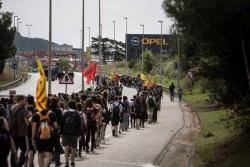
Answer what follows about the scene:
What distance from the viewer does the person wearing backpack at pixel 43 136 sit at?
1590 cm

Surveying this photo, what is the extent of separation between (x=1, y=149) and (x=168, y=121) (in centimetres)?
2907

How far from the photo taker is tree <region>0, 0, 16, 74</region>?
7500 cm

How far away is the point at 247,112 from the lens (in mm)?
24594

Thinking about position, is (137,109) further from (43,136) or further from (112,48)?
(112,48)

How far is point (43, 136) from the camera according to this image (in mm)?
15883

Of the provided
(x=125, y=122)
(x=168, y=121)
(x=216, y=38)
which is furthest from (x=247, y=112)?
(x=168, y=121)

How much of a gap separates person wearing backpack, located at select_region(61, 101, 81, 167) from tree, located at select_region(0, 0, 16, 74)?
186ft

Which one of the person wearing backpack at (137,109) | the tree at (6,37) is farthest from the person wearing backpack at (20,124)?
the tree at (6,37)

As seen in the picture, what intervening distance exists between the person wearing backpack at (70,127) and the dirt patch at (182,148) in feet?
11.9

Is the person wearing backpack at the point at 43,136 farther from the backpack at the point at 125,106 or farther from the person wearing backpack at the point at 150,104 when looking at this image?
the person wearing backpack at the point at 150,104

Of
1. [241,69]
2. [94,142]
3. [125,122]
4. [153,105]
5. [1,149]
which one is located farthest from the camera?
[153,105]

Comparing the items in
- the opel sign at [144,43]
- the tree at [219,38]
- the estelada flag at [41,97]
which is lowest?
the estelada flag at [41,97]

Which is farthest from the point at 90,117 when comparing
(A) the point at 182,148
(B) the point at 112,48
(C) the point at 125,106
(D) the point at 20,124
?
(B) the point at 112,48

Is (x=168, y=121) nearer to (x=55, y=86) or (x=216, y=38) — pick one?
(x=216, y=38)
